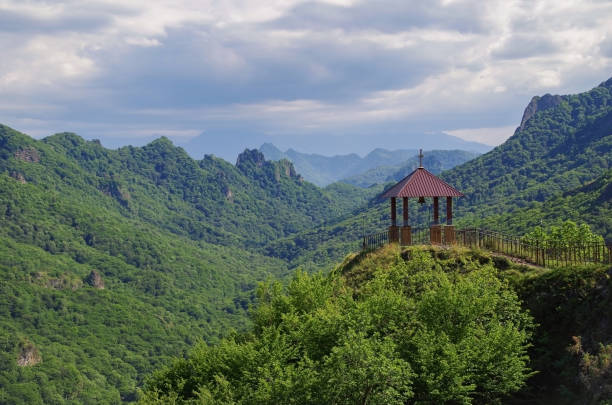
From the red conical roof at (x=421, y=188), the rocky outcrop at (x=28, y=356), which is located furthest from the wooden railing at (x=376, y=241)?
the rocky outcrop at (x=28, y=356)

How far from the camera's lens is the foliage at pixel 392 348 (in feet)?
69.0

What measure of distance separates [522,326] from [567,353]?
2196 mm

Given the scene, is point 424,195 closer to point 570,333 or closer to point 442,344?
point 570,333

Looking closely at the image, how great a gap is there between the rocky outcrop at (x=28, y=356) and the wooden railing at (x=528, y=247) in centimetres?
13462

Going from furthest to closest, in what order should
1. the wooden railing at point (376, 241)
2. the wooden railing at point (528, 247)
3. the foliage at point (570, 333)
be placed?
1. the wooden railing at point (376, 241)
2. the wooden railing at point (528, 247)
3. the foliage at point (570, 333)

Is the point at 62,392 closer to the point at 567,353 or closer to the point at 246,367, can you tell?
the point at 246,367

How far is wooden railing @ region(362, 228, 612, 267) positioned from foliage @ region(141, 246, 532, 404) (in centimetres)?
307

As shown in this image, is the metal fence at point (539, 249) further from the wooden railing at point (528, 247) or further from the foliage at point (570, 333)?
the foliage at point (570, 333)

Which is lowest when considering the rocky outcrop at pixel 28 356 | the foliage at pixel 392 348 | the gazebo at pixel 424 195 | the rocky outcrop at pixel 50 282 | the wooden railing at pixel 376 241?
the rocky outcrop at pixel 28 356

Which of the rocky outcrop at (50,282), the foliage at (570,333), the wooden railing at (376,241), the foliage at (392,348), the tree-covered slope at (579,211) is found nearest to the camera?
the foliage at (392,348)

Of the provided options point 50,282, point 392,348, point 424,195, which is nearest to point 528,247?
point 424,195

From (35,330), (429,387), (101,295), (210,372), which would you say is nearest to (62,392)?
(35,330)

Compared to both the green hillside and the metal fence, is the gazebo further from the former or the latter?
the green hillside

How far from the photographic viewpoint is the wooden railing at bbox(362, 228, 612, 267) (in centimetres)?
2647
